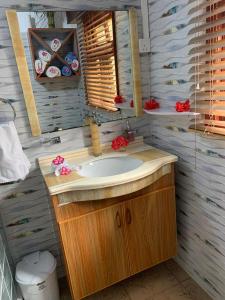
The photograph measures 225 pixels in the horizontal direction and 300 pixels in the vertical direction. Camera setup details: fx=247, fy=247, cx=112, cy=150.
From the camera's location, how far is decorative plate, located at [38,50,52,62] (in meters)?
1.47

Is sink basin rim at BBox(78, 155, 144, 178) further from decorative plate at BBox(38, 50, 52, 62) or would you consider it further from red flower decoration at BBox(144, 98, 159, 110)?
decorative plate at BBox(38, 50, 52, 62)

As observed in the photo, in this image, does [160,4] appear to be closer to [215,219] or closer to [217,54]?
[217,54]

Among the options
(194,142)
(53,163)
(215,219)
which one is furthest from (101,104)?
(215,219)

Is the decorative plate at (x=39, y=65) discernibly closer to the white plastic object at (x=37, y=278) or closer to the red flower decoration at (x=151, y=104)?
the red flower decoration at (x=151, y=104)

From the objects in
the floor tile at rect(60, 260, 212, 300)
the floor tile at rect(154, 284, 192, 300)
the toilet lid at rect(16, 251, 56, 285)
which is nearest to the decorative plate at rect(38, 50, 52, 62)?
the toilet lid at rect(16, 251, 56, 285)

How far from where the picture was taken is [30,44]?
1.43 meters

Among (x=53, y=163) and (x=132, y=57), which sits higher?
(x=132, y=57)

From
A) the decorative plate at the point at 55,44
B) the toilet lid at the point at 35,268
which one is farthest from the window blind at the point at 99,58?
the toilet lid at the point at 35,268

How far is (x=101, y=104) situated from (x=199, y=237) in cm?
109

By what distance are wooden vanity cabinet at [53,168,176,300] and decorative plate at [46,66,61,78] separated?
773mm

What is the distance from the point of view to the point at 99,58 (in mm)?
1653

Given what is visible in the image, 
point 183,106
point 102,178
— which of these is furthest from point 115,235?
point 183,106

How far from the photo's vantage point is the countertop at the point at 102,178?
1250mm

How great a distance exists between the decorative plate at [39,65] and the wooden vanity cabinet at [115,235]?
2.58 feet
